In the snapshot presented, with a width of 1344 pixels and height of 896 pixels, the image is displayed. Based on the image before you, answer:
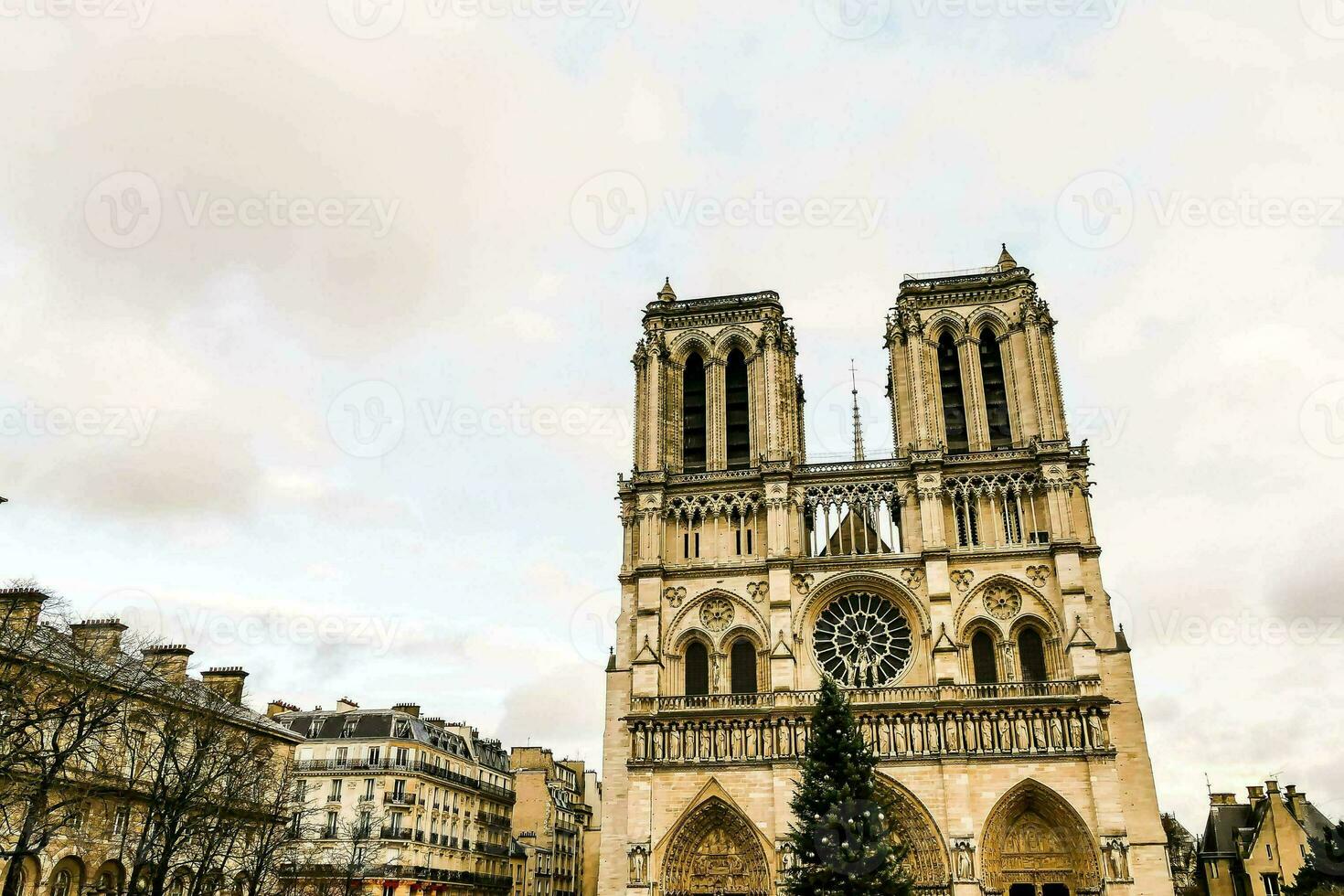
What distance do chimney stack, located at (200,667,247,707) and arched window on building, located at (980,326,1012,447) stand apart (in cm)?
2822

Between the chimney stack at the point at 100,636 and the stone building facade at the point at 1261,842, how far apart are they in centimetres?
4291

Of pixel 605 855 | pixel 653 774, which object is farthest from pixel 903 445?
pixel 605 855

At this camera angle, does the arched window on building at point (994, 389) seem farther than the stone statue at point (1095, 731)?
Yes

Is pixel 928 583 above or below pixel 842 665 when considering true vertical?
above

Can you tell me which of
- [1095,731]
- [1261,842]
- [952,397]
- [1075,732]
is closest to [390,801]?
[1075,732]

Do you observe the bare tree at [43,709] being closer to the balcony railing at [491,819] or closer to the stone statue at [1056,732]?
the stone statue at [1056,732]

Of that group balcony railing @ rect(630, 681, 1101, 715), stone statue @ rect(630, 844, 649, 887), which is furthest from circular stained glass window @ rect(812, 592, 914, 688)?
stone statue @ rect(630, 844, 649, 887)

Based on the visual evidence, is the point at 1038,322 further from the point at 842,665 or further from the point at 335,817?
the point at 335,817

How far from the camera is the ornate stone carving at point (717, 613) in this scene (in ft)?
125

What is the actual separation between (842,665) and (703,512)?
770 centimetres

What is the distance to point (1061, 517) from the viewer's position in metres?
36.8

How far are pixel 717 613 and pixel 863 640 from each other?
5383 millimetres

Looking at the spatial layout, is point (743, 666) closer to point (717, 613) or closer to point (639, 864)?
point (717, 613)

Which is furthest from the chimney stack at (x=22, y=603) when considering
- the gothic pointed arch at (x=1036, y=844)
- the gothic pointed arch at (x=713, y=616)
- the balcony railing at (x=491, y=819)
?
the balcony railing at (x=491, y=819)
